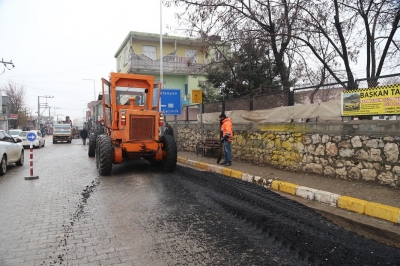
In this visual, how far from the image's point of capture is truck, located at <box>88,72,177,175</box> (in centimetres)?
921

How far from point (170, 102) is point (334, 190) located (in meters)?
10.5

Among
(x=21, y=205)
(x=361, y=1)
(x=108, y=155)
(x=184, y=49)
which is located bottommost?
(x=21, y=205)

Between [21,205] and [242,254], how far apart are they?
188 inches

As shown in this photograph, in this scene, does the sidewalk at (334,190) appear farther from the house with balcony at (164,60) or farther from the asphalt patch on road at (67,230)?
the house with balcony at (164,60)

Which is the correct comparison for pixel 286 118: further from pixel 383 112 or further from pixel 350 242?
pixel 350 242

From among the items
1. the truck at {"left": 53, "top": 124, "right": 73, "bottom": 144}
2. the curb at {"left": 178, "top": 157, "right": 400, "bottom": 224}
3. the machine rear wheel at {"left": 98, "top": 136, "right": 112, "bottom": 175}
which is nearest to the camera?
the curb at {"left": 178, "top": 157, "right": 400, "bottom": 224}

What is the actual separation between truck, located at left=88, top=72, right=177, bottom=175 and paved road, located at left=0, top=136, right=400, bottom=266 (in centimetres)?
194

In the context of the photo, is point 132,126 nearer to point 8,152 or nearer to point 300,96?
point 8,152

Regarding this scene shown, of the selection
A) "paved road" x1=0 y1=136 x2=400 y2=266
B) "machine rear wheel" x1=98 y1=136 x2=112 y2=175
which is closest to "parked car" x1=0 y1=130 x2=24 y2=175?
"paved road" x1=0 y1=136 x2=400 y2=266

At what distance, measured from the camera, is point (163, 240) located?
4074mm

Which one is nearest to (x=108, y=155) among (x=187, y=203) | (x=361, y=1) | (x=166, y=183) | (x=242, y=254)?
(x=166, y=183)

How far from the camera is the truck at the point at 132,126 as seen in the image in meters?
9.21

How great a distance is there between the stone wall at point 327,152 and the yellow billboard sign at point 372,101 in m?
0.35

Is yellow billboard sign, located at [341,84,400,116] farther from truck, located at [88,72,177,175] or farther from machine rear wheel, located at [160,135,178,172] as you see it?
truck, located at [88,72,177,175]
